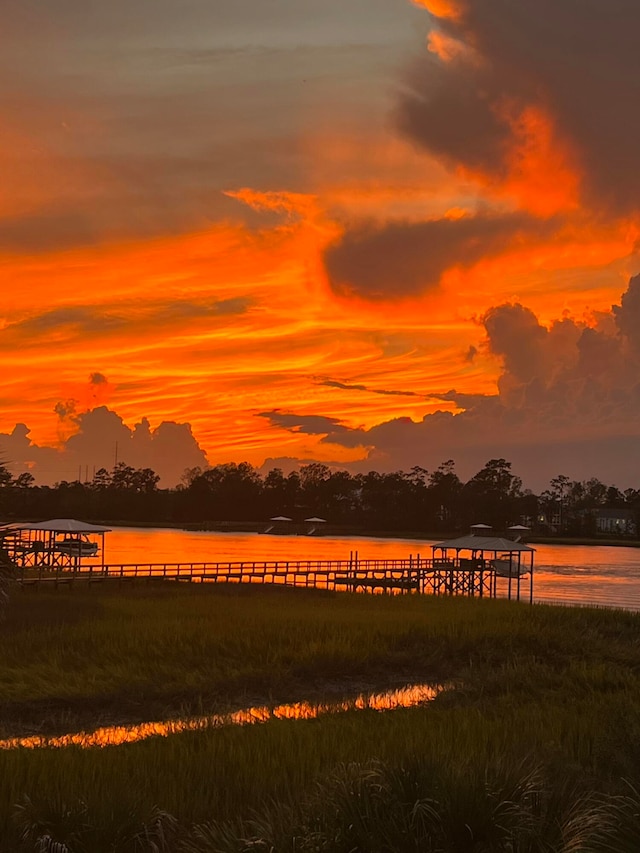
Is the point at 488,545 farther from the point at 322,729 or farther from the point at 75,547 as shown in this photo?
the point at 322,729

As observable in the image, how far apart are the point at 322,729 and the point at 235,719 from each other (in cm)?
395

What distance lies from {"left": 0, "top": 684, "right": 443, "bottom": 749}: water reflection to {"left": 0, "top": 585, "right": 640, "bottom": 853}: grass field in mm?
1021

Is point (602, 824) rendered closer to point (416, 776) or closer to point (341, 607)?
point (416, 776)

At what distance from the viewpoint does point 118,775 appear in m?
14.0

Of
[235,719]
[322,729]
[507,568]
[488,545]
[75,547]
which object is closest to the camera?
[322,729]

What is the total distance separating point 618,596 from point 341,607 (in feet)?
109

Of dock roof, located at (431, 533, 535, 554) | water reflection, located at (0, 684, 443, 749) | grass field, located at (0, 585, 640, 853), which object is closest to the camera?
grass field, located at (0, 585, 640, 853)

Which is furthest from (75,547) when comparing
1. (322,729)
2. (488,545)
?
(322,729)

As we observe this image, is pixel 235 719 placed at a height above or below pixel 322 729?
below

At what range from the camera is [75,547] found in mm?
74312

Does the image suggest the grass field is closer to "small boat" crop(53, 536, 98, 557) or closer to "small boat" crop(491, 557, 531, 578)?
"small boat" crop(491, 557, 531, 578)

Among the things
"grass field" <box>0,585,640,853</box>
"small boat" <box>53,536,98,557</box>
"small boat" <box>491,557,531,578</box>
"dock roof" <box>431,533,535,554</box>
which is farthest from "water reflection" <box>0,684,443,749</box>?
"small boat" <box>53,536,98,557</box>

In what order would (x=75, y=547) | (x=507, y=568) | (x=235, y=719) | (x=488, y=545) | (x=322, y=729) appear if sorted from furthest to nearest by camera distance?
(x=75, y=547), (x=507, y=568), (x=488, y=545), (x=235, y=719), (x=322, y=729)

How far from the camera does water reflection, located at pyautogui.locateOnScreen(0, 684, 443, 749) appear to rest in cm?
1903
